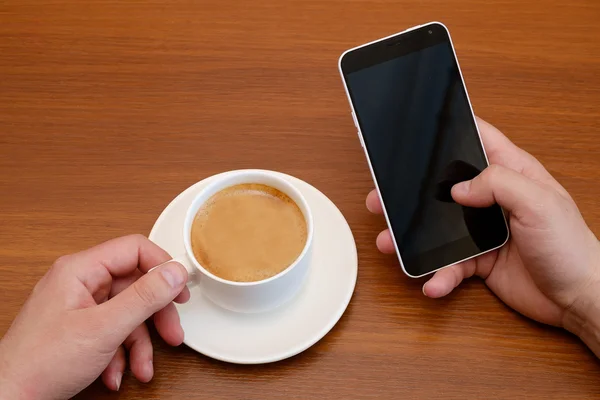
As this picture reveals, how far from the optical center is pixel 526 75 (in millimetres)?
1025

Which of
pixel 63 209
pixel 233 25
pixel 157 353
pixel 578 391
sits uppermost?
pixel 233 25

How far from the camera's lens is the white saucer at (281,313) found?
2.47 ft

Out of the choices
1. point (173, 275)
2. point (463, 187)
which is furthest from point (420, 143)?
point (173, 275)

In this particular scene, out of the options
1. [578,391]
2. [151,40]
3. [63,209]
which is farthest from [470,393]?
[151,40]

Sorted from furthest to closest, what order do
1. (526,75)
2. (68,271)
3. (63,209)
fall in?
1. (526,75)
2. (63,209)
3. (68,271)

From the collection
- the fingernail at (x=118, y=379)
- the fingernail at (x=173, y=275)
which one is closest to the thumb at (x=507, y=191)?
the fingernail at (x=173, y=275)

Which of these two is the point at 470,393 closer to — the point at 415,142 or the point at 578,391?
the point at 578,391

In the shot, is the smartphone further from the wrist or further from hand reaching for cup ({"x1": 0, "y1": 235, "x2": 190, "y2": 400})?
hand reaching for cup ({"x1": 0, "y1": 235, "x2": 190, "y2": 400})

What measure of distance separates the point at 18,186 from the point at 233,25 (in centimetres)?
45

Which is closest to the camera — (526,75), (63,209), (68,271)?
(68,271)

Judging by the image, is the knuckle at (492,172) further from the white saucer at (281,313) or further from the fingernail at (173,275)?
the fingernail at (173,275)

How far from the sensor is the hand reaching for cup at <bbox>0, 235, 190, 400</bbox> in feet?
2.22

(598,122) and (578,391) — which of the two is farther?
(598,122)

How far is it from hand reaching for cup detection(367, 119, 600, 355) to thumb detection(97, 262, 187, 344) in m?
0.31
